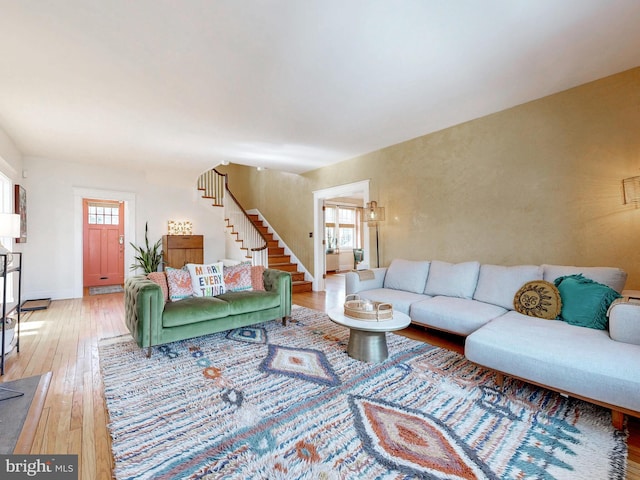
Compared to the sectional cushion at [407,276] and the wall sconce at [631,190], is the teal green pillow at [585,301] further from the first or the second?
the sectional cushion at [407,276]

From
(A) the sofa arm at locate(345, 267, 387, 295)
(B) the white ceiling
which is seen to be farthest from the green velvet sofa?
(B) the white ceiling

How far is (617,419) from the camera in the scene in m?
1.65

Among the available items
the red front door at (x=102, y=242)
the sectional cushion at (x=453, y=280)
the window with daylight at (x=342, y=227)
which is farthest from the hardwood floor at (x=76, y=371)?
the window with daylight at (x=342, y=227)

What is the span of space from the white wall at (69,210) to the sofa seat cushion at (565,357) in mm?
6094

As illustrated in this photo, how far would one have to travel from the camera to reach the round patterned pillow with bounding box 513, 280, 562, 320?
2.49 metres

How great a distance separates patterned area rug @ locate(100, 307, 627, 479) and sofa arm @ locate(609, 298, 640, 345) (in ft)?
1.65

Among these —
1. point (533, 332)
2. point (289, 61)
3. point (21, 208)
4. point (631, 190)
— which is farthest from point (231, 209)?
point (631, 190)

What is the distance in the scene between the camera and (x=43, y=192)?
5246 mm

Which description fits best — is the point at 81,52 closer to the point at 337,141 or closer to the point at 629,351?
the point at 337,141

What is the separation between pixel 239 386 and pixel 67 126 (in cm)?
407

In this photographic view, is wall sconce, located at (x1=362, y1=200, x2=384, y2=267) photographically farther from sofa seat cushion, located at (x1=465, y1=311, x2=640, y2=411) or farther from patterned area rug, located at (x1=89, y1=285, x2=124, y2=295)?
patterned area rug, located at (x1=89, y1=285, x2=124, y2=295)

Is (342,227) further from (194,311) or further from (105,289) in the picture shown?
(194,311)

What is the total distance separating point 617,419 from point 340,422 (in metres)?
1.59

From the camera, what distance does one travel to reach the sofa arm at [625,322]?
1.86 metres
